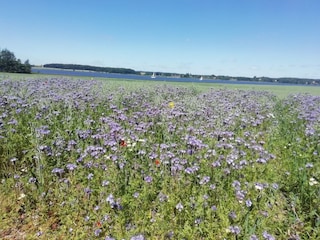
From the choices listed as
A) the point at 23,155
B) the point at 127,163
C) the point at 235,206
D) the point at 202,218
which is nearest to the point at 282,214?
the point at 235,206

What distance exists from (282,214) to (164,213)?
1.46 metres

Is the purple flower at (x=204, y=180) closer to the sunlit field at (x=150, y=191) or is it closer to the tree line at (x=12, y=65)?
the sunlit field at (x=150, y=191)

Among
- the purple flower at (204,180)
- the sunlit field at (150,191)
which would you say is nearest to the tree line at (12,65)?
the sunlit field at (150,191)

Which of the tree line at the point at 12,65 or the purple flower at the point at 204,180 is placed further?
the tree line at the point at 12,65

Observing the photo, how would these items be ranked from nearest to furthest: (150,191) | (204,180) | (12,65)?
(204,180) → (150,191) → (12,65)

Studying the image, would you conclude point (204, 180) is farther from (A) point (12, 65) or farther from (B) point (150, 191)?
(A) point (12, 65)

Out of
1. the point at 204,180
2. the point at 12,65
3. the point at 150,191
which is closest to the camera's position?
the point at 204,180

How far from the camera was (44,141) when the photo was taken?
3.92 metres

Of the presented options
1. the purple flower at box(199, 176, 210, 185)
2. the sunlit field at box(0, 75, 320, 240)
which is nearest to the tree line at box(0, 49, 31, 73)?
the sunlit field at box(0, 75, 320, 240)

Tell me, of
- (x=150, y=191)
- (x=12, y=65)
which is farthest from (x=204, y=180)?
(x=12, y=65)

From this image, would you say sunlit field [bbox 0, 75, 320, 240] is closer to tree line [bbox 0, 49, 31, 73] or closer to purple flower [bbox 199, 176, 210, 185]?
purple flower [bbox 199, 176, 210, 185]

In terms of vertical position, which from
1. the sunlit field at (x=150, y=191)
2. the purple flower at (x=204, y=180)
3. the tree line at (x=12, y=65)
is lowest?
the sunlit field at (x=150, y=191)

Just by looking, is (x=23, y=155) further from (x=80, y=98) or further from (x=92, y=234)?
(x=80, y=98)

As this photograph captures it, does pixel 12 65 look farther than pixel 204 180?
Yes
